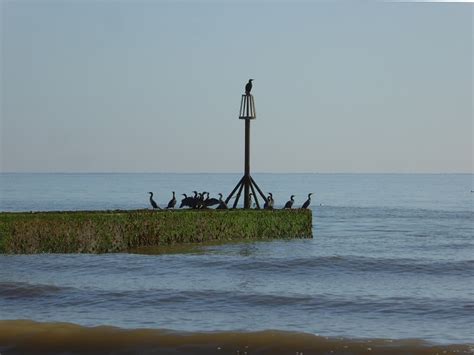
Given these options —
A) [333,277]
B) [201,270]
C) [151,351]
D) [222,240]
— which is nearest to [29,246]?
[201,270]

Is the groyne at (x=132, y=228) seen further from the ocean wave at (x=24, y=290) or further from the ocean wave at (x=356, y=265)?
the ocean wave at (x=24, y=290)

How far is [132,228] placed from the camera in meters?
29.3

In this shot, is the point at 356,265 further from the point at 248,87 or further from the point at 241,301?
the point at 248,87

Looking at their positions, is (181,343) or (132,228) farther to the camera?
(132,228)

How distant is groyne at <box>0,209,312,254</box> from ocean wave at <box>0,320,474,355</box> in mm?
10513

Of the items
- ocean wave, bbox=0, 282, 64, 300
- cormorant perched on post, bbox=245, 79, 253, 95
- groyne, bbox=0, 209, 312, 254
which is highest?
cormorant perched on post, bbox=245, 79, 253, 95

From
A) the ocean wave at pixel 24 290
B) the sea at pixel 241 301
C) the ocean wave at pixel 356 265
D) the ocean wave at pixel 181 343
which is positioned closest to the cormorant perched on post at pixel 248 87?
the sea at pixel 241 301

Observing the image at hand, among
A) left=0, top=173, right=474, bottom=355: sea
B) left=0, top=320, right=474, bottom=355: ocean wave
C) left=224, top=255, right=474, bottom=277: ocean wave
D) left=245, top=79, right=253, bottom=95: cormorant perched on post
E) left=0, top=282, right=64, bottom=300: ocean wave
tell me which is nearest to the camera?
left=0, top=320, right=474, bottom=355: ocean wave

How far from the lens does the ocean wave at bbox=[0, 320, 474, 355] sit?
48.3ft

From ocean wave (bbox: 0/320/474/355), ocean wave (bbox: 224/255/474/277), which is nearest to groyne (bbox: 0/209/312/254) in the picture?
ocean wave (bbox: 224/255/474/277)

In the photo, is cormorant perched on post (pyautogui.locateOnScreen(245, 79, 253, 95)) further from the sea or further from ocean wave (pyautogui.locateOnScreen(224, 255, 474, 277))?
ocean wave (pyautogui.locateOnScreen(224, 255, 474, 277))

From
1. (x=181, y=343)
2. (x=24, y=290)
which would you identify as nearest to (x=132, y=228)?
(x=24, y=290)

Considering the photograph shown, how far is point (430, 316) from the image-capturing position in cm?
1848

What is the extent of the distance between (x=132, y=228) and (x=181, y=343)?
14.4 metres
